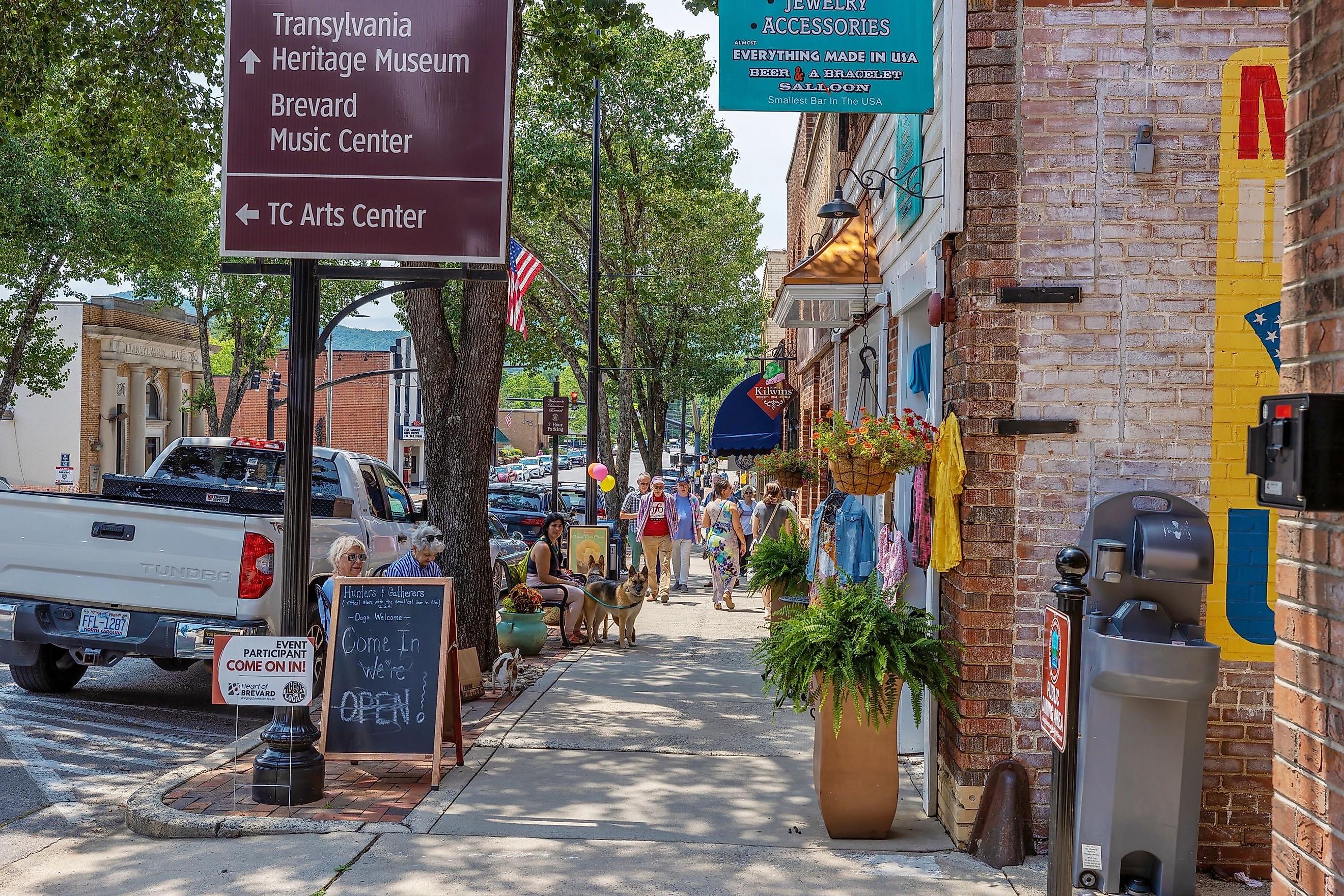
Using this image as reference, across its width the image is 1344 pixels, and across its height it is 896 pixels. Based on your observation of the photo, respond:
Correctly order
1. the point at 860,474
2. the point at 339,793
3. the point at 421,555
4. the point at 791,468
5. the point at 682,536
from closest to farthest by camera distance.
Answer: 1. the point at 860,474
2. the point at 339,793
3. the point at 421,555
4. the point at 791,468
5. the point at 682,536

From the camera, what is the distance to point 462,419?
34.4 ft

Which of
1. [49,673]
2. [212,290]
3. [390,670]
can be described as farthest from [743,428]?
[212,290]

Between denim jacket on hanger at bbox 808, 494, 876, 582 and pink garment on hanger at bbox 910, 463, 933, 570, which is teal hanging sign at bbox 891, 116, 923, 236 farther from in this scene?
denim jacket on hanger at bbox 808, 494, 876, 582

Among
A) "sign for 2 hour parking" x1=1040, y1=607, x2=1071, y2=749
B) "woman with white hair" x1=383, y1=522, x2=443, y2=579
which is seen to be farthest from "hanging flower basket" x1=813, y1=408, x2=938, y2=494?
"woman with white hair" x1=383, y1=522, x2=443, y2=579

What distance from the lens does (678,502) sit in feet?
61.8

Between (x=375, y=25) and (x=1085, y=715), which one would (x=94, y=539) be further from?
(x=1085, y=715)

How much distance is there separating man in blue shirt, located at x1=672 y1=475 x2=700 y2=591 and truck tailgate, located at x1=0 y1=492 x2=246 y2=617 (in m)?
9.96

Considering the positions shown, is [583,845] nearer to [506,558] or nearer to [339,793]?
[339,793]

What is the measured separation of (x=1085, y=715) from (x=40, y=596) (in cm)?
713

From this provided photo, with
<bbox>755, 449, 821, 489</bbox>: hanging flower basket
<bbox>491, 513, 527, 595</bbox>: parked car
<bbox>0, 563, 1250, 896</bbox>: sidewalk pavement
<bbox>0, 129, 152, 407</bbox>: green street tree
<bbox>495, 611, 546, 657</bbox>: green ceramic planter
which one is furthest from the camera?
<bbox>0, 129, 152, 407</bbox>: green street tree

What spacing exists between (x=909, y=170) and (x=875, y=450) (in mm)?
2007

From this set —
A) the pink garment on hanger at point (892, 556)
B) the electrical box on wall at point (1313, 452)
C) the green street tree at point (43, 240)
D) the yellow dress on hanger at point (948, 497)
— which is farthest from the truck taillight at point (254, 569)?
the green street tree at point (43, 240)

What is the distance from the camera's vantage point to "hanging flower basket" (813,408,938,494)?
640 cm

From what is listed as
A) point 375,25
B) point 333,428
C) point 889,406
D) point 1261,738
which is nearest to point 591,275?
point 889,406
